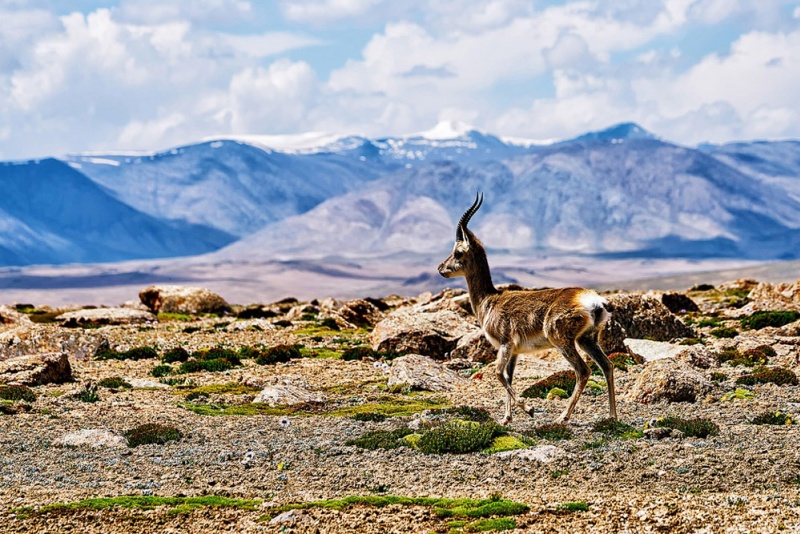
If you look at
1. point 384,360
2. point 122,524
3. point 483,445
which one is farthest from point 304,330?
point 122,524

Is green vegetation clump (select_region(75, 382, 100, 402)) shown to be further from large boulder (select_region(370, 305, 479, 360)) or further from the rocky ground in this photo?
large boulder (select_region(370, 305, 479, 360))

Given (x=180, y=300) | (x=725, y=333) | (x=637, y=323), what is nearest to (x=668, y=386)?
(x=637, y=323)

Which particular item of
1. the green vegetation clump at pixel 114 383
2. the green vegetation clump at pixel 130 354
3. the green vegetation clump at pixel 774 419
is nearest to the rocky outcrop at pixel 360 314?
the green vegetation clump at pixel 130 354

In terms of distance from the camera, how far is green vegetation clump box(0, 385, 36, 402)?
28828mm

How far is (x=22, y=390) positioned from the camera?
2941 centimetres

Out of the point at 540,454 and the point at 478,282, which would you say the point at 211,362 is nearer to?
the point at 478,282

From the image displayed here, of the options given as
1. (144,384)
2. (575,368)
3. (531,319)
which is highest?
(531,319)

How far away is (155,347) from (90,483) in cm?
2333

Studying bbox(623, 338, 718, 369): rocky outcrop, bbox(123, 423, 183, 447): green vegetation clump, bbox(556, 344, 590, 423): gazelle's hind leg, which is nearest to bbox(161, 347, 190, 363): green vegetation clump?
bbox(123, 423, 183, 447): green vegetation clump

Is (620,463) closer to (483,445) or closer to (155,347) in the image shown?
(483,445)

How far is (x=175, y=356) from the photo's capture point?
129 feet

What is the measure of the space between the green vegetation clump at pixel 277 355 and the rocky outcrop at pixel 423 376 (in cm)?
686

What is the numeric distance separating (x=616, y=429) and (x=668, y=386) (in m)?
4.27

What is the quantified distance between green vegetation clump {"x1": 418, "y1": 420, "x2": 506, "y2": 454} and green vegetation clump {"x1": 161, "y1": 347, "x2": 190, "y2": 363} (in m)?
Result: 18.9
